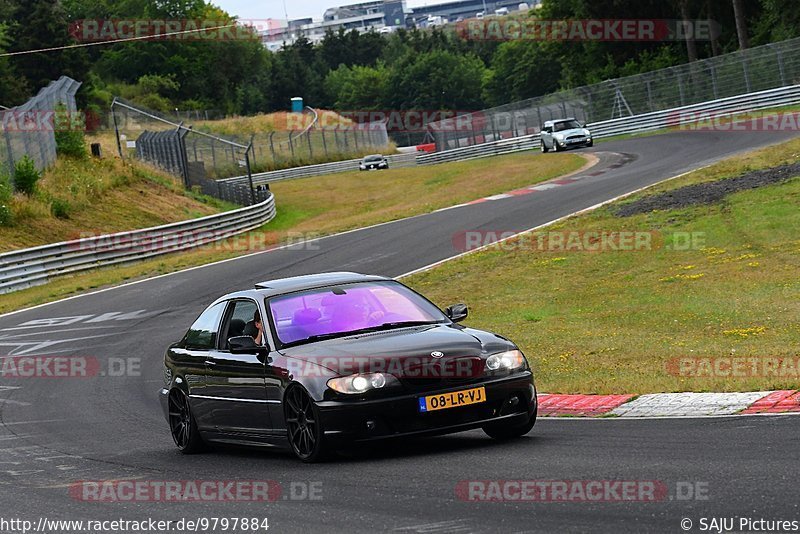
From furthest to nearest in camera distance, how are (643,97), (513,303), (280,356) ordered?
(643,97)
(513,303)
(280,356)

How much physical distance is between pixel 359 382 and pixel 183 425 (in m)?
2.69

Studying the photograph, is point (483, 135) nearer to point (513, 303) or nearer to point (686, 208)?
point (686, 208)

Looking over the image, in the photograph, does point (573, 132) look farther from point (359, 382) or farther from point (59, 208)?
point (359, 382)

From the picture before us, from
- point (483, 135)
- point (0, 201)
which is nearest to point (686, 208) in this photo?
point (0, 201)

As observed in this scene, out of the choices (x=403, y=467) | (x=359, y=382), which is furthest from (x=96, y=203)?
(x=403, y=467)

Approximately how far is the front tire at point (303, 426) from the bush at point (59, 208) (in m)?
30.6

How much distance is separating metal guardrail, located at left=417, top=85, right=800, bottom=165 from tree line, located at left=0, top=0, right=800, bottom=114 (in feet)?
44.3

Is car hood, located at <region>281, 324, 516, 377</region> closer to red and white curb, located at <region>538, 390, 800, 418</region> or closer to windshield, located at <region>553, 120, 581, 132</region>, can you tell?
red and white curb, located at <region>538, 390, 800, 418</region>

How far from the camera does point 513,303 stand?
21.0 meters

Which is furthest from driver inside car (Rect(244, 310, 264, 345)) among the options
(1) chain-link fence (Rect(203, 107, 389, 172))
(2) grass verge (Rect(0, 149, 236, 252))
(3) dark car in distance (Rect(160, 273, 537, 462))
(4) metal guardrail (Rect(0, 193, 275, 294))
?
(1) chain-link fence (Rect(203, 107, 389, 172))

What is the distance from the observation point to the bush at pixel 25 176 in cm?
3719

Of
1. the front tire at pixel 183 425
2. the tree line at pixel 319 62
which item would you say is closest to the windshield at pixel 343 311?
the front tire at pixel 183 425

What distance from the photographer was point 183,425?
415 inches

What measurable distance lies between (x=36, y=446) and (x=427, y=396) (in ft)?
15.6
